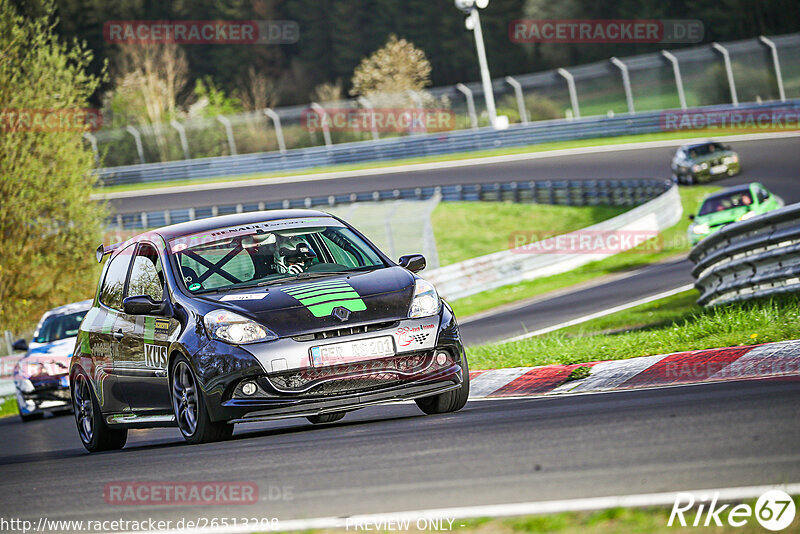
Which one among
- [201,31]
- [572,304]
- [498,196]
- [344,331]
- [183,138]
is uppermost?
[201,31]

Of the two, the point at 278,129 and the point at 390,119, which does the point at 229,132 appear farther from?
the point at 390,119

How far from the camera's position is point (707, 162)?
3544cm

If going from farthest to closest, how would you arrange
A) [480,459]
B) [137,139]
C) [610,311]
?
1. [137,139]
2. [610,311]
3. [480,459]

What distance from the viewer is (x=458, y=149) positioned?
49844mm

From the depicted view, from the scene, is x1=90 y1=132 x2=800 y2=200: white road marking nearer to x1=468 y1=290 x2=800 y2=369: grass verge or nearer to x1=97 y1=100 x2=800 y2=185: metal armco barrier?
x1=97 y1=100 x2=800 y2=185: metal armco barrier

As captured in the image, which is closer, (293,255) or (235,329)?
(235,329)

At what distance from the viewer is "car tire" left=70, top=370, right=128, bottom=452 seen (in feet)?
30.4

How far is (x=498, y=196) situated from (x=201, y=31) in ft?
216

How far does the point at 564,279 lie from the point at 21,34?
12.6 meters

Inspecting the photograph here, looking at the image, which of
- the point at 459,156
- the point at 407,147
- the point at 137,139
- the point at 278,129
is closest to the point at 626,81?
the point at 459,156

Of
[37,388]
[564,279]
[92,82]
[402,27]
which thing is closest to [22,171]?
[92,82]

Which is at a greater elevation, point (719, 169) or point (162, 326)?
point (162, 326)

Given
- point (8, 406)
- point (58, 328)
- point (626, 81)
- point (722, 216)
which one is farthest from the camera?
point (626, 81)

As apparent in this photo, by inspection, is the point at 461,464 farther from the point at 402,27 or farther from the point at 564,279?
the point at 402,27
